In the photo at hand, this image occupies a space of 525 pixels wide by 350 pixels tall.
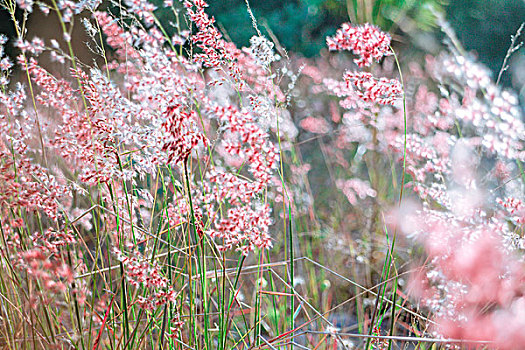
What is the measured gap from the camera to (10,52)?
208 inches

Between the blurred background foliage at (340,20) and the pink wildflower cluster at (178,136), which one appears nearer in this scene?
the pink wildflower cluster at (178,136)

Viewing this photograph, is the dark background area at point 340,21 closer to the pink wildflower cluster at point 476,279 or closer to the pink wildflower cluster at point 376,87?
the pink wildflower cluster at point 476,279

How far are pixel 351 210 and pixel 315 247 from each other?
0.31 metres

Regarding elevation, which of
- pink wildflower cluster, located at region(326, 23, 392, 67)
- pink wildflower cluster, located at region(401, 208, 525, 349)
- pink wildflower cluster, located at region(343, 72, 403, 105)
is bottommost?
pink wildflower cluster, located at region(401, 208, 525, 349)

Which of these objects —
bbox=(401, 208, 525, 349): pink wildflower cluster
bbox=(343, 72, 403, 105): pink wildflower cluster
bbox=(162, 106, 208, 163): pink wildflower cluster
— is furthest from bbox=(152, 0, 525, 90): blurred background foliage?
bbox=(162, 106, 208, 163): pink wildflower cluster

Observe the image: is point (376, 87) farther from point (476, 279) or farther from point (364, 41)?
point (476, 279)

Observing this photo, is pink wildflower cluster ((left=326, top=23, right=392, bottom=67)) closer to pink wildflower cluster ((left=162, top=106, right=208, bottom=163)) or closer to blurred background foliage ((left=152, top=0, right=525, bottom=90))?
pink wildflower cluster ((left=162, top=106, right=208, bottom=163))

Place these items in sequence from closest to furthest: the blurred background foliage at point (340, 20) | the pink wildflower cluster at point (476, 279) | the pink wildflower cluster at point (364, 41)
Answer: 1. the pink wildflower cluster at point (476, 279)
2. the pink wildflower cluster at point (364, 41)
3. the blurred background foliage at point (340, 20)

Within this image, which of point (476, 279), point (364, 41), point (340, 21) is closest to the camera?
point (476, 279)

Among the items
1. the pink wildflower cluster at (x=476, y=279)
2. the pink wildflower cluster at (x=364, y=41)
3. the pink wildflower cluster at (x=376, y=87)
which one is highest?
the pink wildflower cluster at (x=364, y=41)

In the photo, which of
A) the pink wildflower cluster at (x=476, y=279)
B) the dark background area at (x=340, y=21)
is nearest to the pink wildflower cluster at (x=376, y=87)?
the pink wildflower cluster at (x=476, y=279)

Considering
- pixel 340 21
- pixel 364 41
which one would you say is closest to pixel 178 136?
pixel 364 41

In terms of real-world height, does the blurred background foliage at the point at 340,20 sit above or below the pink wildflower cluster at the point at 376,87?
below

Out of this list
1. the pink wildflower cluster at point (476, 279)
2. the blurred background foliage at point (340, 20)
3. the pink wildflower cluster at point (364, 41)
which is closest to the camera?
the pink wildflower cluster at point (476, 279)
